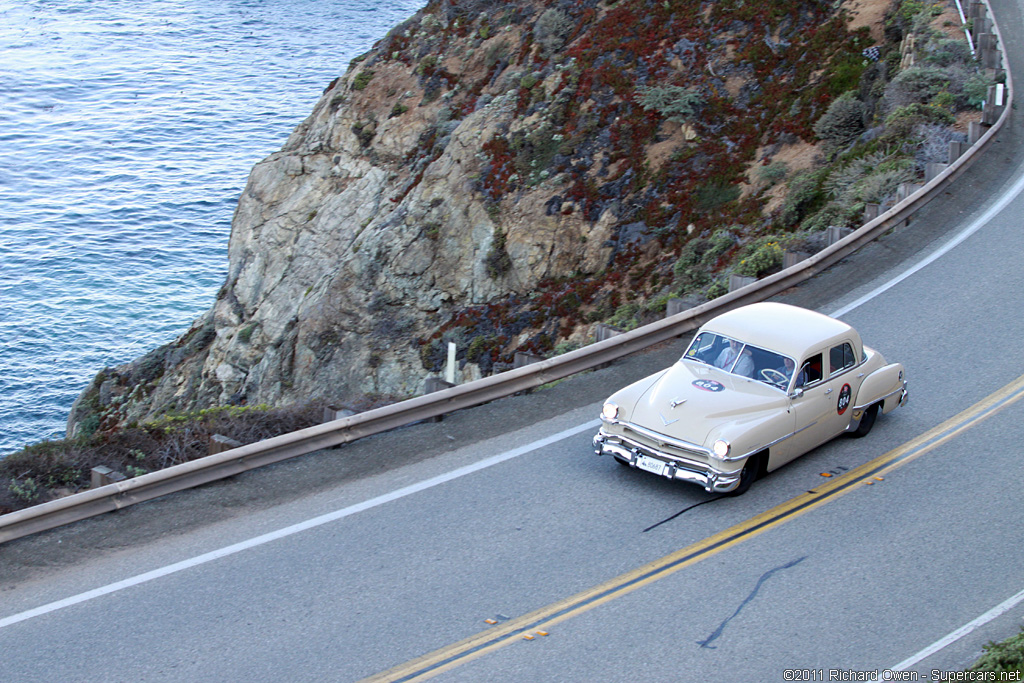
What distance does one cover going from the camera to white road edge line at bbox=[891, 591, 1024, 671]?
6.75 m

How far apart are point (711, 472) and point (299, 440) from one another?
3.96 metres

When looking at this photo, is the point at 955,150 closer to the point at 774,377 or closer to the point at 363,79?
the point at 774,377

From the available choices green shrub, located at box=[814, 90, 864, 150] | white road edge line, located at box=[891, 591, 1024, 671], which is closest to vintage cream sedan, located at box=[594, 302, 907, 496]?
white road edge line, located at box=[891, 591, 1024, 671]

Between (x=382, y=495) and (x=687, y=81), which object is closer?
(x=382, y=495)

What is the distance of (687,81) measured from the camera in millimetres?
26719

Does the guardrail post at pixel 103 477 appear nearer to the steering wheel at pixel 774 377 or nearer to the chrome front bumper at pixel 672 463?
the chrome front bumper at pixel 672 463

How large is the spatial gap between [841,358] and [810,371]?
1.90 ft

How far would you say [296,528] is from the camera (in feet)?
27.5

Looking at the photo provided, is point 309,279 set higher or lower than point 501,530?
lower

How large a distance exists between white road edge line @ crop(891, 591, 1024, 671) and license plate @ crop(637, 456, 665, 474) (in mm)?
2733

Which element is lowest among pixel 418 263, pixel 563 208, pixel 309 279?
pixel 309 279

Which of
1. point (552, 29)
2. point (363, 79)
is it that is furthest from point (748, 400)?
point (363, 79)

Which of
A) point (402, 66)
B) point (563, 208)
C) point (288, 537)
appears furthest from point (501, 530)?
point (402, 66)

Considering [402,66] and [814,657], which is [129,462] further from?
[402,66]
